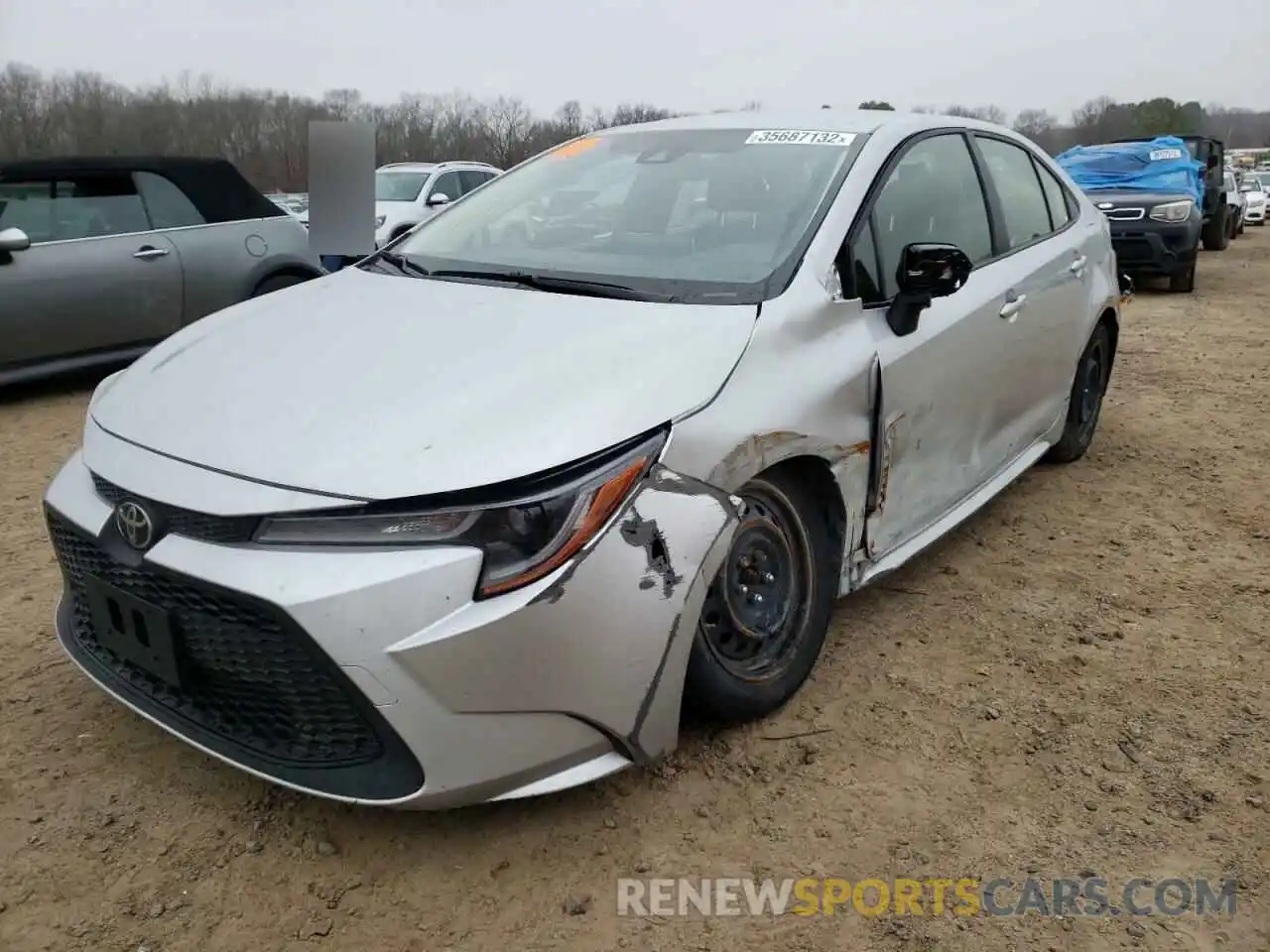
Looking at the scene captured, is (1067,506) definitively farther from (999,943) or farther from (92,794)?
(92,794)

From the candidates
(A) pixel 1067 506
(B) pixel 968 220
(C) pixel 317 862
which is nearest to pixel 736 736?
(C) pixel 317 862

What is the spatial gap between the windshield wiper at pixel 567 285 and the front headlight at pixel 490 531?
31.8 inches

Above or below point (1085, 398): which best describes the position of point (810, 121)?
above

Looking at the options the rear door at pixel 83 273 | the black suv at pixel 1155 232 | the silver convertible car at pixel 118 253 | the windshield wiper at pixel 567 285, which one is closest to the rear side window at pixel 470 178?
the black suv at pixel 1155 232

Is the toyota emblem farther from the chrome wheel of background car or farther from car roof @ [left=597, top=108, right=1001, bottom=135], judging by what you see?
car roof @ [left=597, top=108, right=1001, bottom=135]

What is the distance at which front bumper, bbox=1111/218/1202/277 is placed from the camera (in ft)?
38.2

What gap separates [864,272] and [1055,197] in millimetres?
1972

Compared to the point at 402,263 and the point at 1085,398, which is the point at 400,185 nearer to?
the point at 1085,398

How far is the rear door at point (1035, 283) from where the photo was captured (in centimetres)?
365

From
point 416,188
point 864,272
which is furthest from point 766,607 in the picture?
point 416,188

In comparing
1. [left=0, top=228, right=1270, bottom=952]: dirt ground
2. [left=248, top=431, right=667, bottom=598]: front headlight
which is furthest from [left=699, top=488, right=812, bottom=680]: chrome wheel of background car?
[left=248, top=431, right=667, bottom=598]: front headlight

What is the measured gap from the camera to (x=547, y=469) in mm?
1959

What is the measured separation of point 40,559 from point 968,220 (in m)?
3.47

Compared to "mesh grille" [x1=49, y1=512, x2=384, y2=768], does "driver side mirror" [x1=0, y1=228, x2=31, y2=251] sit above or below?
above
